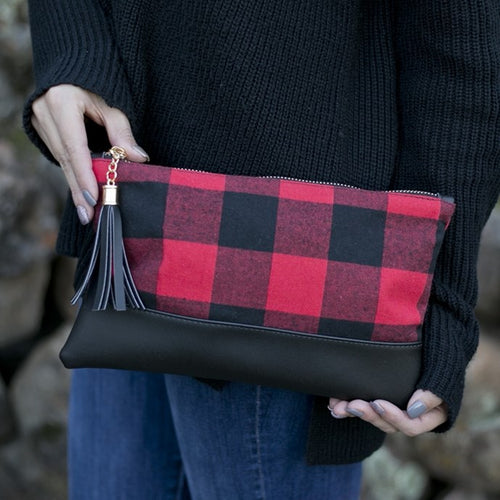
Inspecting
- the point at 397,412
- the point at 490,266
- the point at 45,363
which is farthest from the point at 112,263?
the point at 45,363

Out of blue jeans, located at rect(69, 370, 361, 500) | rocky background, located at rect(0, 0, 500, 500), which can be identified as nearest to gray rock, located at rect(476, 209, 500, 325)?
rocky background, located at rect(0, 0, 500, 500)

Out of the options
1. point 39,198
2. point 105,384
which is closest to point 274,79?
point 105,384

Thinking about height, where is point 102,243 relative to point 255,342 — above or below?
above

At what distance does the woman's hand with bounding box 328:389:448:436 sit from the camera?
92cm

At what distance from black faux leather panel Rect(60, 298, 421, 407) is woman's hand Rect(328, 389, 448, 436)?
1 centimetres

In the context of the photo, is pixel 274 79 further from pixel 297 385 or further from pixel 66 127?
pixel 297 385

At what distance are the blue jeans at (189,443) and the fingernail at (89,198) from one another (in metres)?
0.29

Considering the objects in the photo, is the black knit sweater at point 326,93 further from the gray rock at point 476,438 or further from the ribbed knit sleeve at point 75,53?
the gray rock at point 476,438

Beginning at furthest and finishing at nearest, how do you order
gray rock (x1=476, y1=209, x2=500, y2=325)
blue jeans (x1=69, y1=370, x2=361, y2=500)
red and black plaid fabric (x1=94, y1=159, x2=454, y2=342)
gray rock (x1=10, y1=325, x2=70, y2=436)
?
gray rock (x1=10, y1=325, x2=70, y2=436) → gray rock (x1=476, y1=209, x2=500, y2=325) → blue jeans (x1=69, y1=370, x2=361, y2=500) → red and black plaid fabric (x1=94, y1=159, x2=454, y2=342)

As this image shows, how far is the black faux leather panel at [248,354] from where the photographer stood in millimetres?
922

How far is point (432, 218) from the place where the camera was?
902 millimetres

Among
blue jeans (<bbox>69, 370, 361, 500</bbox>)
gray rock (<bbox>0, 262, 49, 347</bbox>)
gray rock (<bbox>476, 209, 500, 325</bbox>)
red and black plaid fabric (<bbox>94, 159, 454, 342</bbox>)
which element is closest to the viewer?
red and black plaid fabric (<bbox>94, 159, 454, 342</bbox>)

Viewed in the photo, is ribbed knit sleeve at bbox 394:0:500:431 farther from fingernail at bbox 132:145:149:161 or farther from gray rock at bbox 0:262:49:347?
gray rock at bbox 0:262:49:347

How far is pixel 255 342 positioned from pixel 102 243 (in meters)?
0.23
